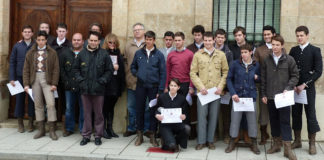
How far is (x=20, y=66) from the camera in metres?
8.41

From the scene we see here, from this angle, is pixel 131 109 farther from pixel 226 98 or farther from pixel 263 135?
pixel 263 135

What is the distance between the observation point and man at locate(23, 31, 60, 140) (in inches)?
313

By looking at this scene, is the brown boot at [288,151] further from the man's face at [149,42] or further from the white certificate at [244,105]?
the man's face at [149,42]

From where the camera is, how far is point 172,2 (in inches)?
338

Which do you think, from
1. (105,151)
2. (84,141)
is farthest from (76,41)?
(105,151)

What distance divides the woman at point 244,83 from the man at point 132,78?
1.67 m

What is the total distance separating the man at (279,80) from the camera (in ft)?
22.6

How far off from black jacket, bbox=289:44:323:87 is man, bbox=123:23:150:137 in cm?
273

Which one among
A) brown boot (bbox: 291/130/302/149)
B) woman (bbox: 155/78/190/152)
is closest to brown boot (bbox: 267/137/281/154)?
brown boot (bbox: 291/130/302/149)

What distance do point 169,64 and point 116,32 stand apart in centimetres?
159

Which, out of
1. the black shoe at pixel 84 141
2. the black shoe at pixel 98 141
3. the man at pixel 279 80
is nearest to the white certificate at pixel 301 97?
the man at pixel 279 80

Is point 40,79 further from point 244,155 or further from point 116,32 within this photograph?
point 244,155

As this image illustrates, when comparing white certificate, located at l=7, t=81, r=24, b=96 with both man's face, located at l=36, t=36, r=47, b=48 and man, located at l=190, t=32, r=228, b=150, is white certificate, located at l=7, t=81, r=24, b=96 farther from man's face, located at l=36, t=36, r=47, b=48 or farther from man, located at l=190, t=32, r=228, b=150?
man, located at l=190, t=32, r=228, b=150

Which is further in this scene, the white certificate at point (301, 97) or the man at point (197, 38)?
the man at point (197, 38)
